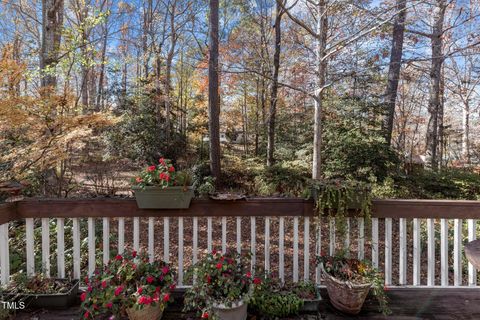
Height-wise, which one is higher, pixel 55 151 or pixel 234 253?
pixel 55 151

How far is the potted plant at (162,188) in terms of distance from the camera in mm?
1827

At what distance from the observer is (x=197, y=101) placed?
10.1 m

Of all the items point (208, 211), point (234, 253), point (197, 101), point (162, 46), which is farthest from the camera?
point (197, 101)

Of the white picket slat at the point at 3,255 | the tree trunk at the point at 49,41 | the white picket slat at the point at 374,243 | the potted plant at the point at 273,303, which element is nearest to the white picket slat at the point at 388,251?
the white picket slat at the point at 374,243

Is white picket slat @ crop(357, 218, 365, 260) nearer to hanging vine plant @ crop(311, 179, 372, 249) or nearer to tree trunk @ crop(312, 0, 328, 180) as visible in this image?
hanging vine plant @ crop(311, 179, 372, 249)

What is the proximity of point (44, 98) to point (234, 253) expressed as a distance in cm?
342

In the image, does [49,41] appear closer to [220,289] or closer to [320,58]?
[320,58]

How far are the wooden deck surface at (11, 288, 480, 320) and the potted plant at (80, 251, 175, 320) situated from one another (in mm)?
224

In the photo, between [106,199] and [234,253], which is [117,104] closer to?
[106,199]

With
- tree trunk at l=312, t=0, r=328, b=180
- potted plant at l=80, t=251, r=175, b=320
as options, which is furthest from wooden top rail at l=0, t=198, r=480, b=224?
tree trunk at l=312, t=0, r=328, b=180

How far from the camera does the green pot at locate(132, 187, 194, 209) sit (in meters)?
1.83

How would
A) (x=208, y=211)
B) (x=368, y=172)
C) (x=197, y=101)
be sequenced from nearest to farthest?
(x=208, y=211)
(x=368, y=172)
(x=197, y=101)

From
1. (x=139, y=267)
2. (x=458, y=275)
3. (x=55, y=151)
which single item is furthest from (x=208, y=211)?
(x=55, y=151)

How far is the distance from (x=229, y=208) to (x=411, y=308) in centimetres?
143
